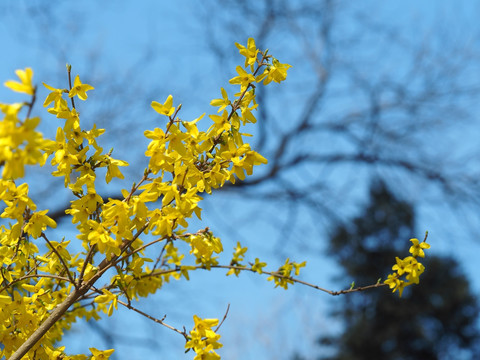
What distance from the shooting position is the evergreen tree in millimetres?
13086

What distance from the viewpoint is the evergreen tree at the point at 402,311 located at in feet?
42.9

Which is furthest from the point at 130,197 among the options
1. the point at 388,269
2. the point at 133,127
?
the point at 388,269

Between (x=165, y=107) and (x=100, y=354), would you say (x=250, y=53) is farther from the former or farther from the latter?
(x=100, y=354)

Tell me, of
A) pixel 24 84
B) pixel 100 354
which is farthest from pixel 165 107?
pixel 100 354

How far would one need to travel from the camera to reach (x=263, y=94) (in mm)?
8945

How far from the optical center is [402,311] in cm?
1316

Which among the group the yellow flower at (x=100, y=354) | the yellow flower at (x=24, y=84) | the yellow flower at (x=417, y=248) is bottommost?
the yellow flower at (x=100, y=354)

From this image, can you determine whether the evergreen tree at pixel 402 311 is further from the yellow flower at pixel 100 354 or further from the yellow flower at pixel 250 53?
the yellow flower at pixel 100 354

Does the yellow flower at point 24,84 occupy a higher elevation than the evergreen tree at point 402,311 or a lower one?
lower

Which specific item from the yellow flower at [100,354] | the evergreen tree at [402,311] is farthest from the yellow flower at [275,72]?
the evergreen tree at [402,311]

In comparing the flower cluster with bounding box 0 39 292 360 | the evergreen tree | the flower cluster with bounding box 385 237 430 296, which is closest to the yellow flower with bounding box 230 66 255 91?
the flower cluster with bounding box 0 39 292 360

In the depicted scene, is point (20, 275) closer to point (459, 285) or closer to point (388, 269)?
point (388, 269)

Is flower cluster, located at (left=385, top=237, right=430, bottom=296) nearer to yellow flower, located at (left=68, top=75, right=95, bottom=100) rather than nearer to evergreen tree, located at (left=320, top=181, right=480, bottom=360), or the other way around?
yellow flower, located at (left=68, top=75, right=95, bottom=100)

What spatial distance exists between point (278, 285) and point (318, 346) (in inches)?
489
